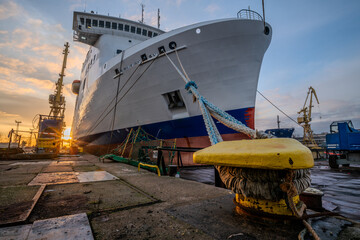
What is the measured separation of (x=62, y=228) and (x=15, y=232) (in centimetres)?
35

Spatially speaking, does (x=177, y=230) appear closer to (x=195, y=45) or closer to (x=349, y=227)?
(x=349, y=227)

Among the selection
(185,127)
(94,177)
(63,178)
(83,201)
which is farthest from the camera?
(185,127)

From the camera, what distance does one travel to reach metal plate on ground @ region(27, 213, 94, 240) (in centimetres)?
144

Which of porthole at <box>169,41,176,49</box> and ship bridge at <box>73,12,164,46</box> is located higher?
ship bridge at <box>73,12,164,46</box>

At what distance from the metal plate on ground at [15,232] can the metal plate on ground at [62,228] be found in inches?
1.6

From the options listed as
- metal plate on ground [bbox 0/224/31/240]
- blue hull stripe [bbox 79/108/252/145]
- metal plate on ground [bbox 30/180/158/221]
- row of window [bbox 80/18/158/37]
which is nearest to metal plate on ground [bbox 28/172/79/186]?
metal plate on ground [bbox 30/180/158/221]

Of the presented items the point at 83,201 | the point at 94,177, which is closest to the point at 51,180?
the point at 94,177

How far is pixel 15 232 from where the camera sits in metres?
1.49

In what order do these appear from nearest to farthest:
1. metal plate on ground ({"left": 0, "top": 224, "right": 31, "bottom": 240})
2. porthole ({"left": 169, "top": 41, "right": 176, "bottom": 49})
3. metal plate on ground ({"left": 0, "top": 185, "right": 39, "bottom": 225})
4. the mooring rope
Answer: metal plate on ground ({"left": 0, "top": 224, "right": 31, "bottom": 240})
the mooring rope
metal plate on ground ({"left": 0, "top": 185, "right": 39, "bottom": 225})
porthole ({"left": 169, "top": 41, "right": 176, "bottom": 49})

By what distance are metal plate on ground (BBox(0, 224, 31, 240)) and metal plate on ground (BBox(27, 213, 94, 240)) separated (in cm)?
4

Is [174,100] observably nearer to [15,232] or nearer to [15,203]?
[15,203]

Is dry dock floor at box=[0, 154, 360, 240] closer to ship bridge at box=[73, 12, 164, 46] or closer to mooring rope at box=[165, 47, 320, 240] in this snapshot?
mooring rope at box=[165, 47, 320, 240]

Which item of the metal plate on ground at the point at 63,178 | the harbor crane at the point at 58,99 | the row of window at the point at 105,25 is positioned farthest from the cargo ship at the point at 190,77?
the harbor crane at the point at 58,99

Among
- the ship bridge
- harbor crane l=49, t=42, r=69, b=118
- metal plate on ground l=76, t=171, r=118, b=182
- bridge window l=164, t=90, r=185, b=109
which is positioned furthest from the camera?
harbor crane l=49, t=42, r=69, b=118
